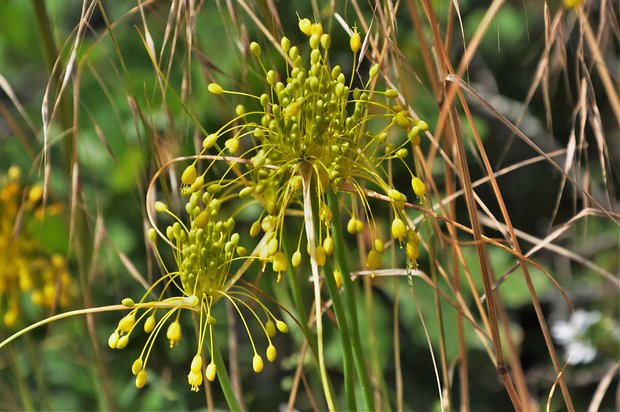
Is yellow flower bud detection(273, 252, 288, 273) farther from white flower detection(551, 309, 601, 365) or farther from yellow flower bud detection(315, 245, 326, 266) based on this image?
white flower detection(551, 309, 601, 365)

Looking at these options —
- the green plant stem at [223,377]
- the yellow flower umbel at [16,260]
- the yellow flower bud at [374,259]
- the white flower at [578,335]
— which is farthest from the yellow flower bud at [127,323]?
the white flower at [578,335]

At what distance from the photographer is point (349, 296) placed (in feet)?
2.28

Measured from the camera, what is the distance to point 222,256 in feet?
2.20

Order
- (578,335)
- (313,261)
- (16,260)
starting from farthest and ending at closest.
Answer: (578,335)
(16,260)
(313,261)

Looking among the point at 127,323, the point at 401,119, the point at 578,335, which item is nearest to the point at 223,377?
the point at 127,323

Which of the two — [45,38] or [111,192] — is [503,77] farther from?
[45,38]

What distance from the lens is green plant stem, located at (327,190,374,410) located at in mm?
650

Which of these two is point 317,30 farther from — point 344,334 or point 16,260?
point 16,260

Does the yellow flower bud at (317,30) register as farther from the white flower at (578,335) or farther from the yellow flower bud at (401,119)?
the white flower at (578,335)

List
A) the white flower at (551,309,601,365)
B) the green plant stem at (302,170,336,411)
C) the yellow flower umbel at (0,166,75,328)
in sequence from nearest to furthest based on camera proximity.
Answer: the green plant stem at (302,170,336,411) < the yellow flower umbel at (0,166,75,328) < the white flower at (551,309,601,365)

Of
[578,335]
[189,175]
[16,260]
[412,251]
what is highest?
[189,175]

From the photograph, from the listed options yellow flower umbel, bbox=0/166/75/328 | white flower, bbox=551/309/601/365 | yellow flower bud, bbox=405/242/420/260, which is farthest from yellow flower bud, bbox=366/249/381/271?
white flower, bbox=551/309/601/365

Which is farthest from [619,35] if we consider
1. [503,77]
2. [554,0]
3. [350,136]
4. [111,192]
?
[503,77]

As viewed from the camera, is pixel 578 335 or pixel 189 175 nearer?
pixel 189 175
